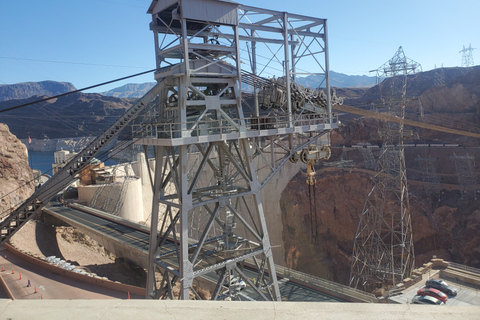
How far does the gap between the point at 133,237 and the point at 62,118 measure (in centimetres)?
11004

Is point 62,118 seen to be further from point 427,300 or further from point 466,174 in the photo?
point 427,300

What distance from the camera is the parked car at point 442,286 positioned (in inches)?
758

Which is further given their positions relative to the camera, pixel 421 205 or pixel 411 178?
pixel 411 178

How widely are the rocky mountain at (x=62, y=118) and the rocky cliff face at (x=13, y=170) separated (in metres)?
71.5

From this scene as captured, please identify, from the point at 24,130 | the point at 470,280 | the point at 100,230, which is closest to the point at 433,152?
the point at 470,280

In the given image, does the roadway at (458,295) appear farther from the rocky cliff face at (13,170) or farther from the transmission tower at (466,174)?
the rocky cliff face at (13,170)

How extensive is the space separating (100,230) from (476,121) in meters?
50.5

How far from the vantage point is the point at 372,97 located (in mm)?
91000

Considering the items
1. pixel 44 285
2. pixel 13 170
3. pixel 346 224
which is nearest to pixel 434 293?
pixel 44 285

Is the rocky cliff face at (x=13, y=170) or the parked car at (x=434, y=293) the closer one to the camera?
the parked car at (x=434, y=293)

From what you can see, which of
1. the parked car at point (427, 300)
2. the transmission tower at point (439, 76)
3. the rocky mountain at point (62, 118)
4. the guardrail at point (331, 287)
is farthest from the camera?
the rocky mountain at point (62, 118)

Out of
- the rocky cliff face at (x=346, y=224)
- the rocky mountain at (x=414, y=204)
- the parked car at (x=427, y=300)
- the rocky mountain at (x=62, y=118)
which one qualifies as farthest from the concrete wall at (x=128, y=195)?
the rocky mountain at (x=62, y=118)

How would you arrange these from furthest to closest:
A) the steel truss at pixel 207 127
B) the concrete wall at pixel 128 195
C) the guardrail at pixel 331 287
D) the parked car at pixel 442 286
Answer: the concrete wall at pixel 128 195
the guardrail at pixel 331 287
the parked car at pixel 442 286
the steel truss at pixel 207 127

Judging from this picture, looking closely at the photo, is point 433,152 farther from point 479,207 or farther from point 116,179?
point 116,179
